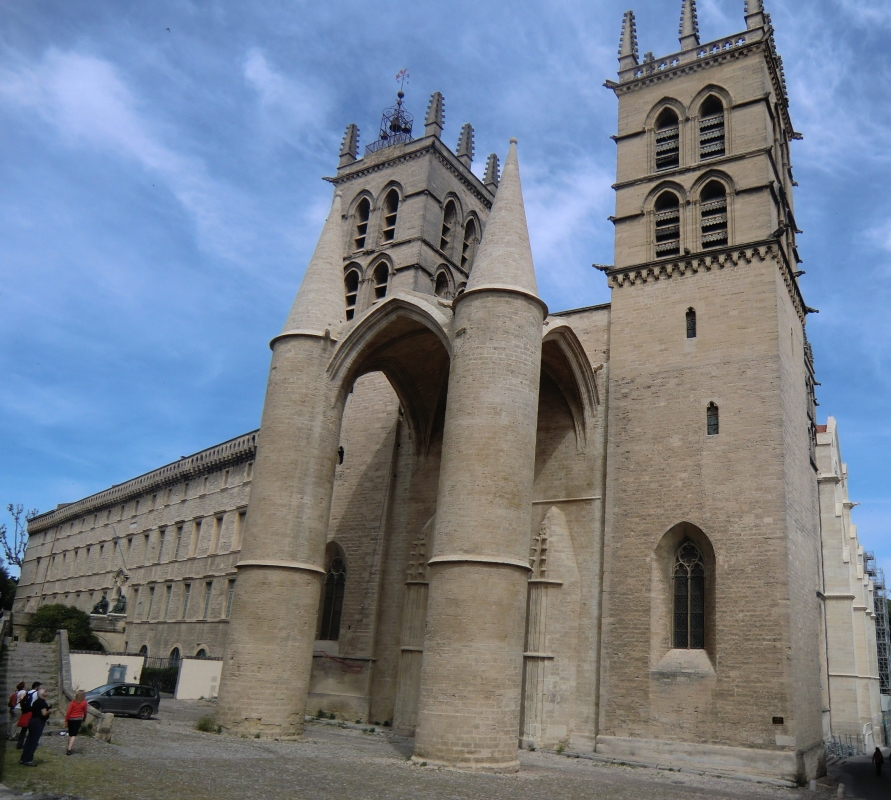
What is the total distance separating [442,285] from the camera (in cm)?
2767

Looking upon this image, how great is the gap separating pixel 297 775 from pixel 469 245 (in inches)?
837

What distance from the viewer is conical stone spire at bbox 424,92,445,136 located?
28.6 metres

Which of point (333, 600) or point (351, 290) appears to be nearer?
point (333, 600)

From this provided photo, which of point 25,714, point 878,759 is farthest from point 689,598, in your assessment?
point 25,714

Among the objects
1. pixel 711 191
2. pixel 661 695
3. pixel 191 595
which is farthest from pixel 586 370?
pixel 191 595

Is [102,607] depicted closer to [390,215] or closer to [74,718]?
[390,215]

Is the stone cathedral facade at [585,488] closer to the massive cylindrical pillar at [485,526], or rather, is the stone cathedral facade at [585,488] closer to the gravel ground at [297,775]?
the massive cylindrical pillar at [485,526]

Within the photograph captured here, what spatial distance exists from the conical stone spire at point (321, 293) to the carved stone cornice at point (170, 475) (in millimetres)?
10419

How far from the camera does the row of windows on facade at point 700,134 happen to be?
21234 mm

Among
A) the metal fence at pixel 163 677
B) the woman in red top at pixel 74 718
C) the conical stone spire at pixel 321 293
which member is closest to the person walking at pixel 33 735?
the woman in red top at pixel 74 718

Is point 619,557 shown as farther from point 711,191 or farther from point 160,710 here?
point 160,710

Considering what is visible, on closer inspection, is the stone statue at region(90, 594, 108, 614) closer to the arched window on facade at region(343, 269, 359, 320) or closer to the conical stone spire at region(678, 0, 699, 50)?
the arched window on facade at region(343, 269, 359, 320)

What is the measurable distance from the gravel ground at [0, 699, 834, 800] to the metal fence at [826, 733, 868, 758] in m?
9.73

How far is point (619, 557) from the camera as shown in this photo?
1775cm
